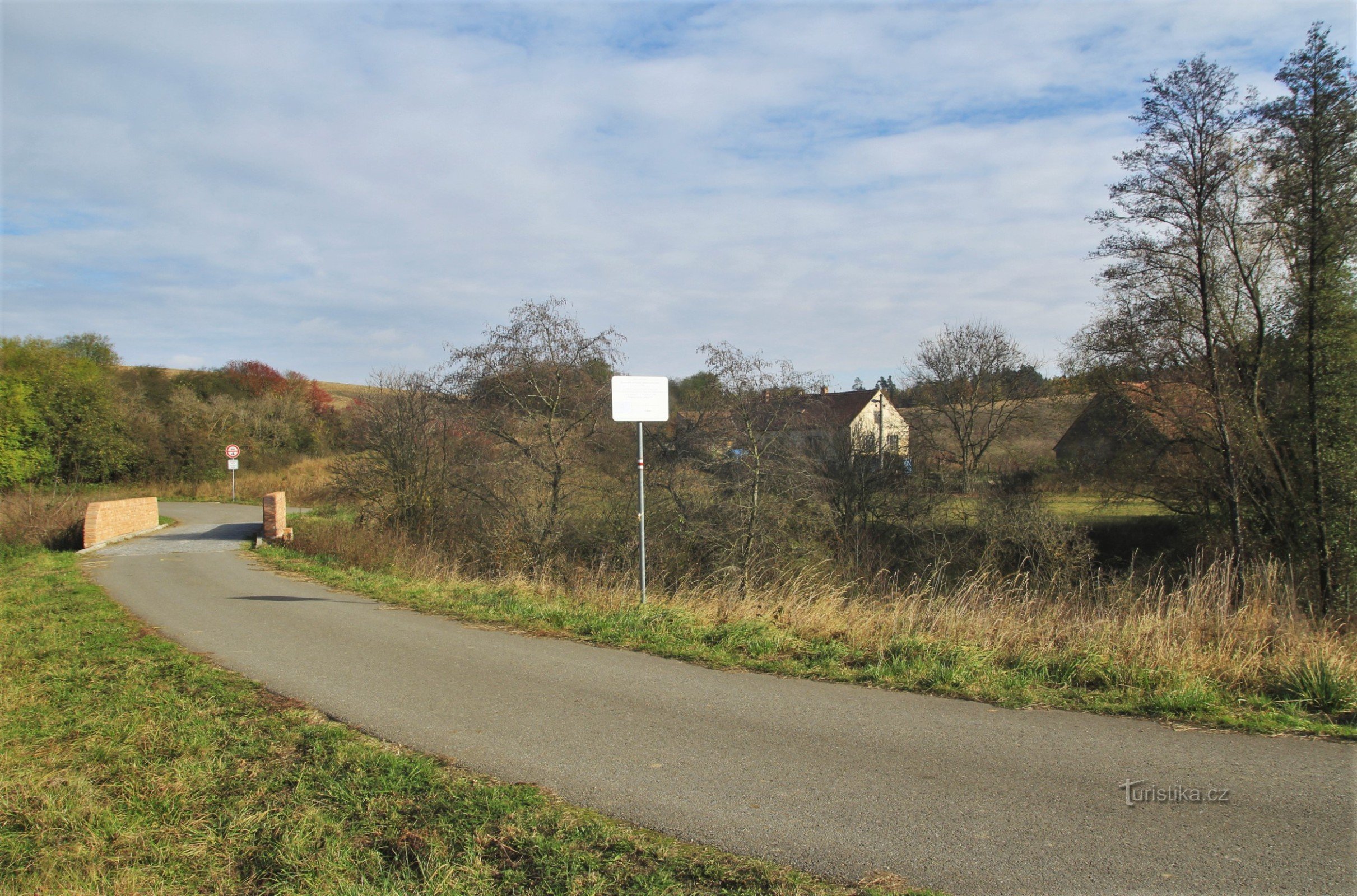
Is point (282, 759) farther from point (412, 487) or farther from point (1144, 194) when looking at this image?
point (1144, 194)

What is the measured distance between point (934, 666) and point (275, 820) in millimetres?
5018

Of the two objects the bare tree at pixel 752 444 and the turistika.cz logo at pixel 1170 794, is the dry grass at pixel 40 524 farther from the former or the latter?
the turistika.cz logo at pixel 1170 794

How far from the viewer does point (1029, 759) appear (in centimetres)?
470

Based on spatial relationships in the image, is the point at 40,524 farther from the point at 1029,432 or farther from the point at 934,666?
the point at 1029,432

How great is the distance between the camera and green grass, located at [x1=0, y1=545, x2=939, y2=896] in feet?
11.6

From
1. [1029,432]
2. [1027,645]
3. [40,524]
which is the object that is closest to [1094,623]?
[1027,645]

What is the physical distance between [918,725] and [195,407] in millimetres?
50832

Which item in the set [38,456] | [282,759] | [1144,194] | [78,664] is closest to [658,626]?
[282,759]

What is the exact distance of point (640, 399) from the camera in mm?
9773

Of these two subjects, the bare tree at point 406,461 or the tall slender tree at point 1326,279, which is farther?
the bare tree at point 406,461

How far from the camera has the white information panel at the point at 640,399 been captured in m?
9.64

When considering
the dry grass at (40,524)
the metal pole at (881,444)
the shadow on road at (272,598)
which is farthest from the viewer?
the metal pole at (881,444)

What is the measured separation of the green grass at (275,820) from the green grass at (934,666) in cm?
317

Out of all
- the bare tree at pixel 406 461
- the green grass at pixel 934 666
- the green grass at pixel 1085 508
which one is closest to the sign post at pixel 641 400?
the green grass at pixel 934 666
